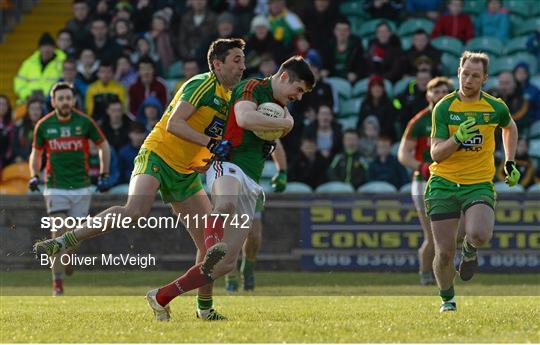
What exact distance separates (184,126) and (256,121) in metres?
0.81

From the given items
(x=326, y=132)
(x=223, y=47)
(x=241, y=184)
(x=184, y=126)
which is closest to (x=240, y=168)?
(x=241, y=184)

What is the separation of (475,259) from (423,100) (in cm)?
882

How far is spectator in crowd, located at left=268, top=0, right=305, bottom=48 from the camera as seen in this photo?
2244cm

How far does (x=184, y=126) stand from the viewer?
1104cm

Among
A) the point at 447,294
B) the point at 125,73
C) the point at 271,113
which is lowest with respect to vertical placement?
the point at 447,294

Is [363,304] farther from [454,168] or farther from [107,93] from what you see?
[107,93]

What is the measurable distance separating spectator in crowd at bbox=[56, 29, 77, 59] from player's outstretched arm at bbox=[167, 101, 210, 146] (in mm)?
12542

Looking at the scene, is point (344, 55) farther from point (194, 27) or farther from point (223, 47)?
point (223, 47)

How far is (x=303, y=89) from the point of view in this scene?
1084 centimetres

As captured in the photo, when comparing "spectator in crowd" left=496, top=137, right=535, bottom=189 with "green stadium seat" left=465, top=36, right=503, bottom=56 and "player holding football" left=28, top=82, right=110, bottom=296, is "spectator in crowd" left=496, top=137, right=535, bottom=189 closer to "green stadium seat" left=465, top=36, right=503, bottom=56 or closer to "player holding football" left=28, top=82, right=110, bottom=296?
"green stadium seat" left=465, top=36, right=503, bottom=56

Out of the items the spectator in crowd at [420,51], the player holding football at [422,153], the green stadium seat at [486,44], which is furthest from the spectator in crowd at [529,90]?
the player holding football at [422,153]

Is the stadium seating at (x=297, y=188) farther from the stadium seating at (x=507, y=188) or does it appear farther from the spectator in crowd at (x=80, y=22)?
the spectator in crowd at (x=80, y=22)

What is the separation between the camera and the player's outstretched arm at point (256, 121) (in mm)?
10516

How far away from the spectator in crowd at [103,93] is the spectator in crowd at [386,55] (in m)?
4.25
